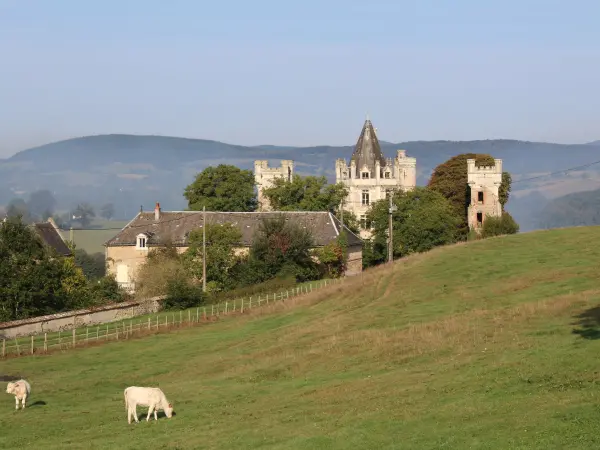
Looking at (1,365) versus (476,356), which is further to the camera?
(1,365)

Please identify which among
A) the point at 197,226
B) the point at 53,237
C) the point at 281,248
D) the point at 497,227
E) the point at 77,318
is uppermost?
the point at 197,226

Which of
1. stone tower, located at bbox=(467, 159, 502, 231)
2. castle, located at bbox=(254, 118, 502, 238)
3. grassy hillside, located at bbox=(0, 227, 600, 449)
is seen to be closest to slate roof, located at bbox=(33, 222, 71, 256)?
castle, located at bbox=(254, 118, 502, 238)

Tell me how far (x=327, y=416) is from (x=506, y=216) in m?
78.5

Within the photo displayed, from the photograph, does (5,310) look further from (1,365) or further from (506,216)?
(506,216)

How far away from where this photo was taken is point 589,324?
36594mm

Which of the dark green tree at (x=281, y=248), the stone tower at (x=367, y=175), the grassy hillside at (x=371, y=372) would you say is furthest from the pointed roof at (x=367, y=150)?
the grassy hillside at (x=371, y=372)

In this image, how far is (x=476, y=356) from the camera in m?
34.2

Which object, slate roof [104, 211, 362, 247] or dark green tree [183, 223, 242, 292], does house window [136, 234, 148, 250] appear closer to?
slate roof [104, 211, 362, 247]

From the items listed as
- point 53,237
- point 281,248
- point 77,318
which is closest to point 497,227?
point 281,248

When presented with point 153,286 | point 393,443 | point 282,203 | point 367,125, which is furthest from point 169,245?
point 393,443

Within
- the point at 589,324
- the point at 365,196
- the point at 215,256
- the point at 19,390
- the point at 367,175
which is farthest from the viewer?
the point at 367,175

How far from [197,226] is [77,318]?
34.8m

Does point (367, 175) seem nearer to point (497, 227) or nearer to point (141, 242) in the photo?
point (497, 227)

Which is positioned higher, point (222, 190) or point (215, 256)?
point (222, 190)
